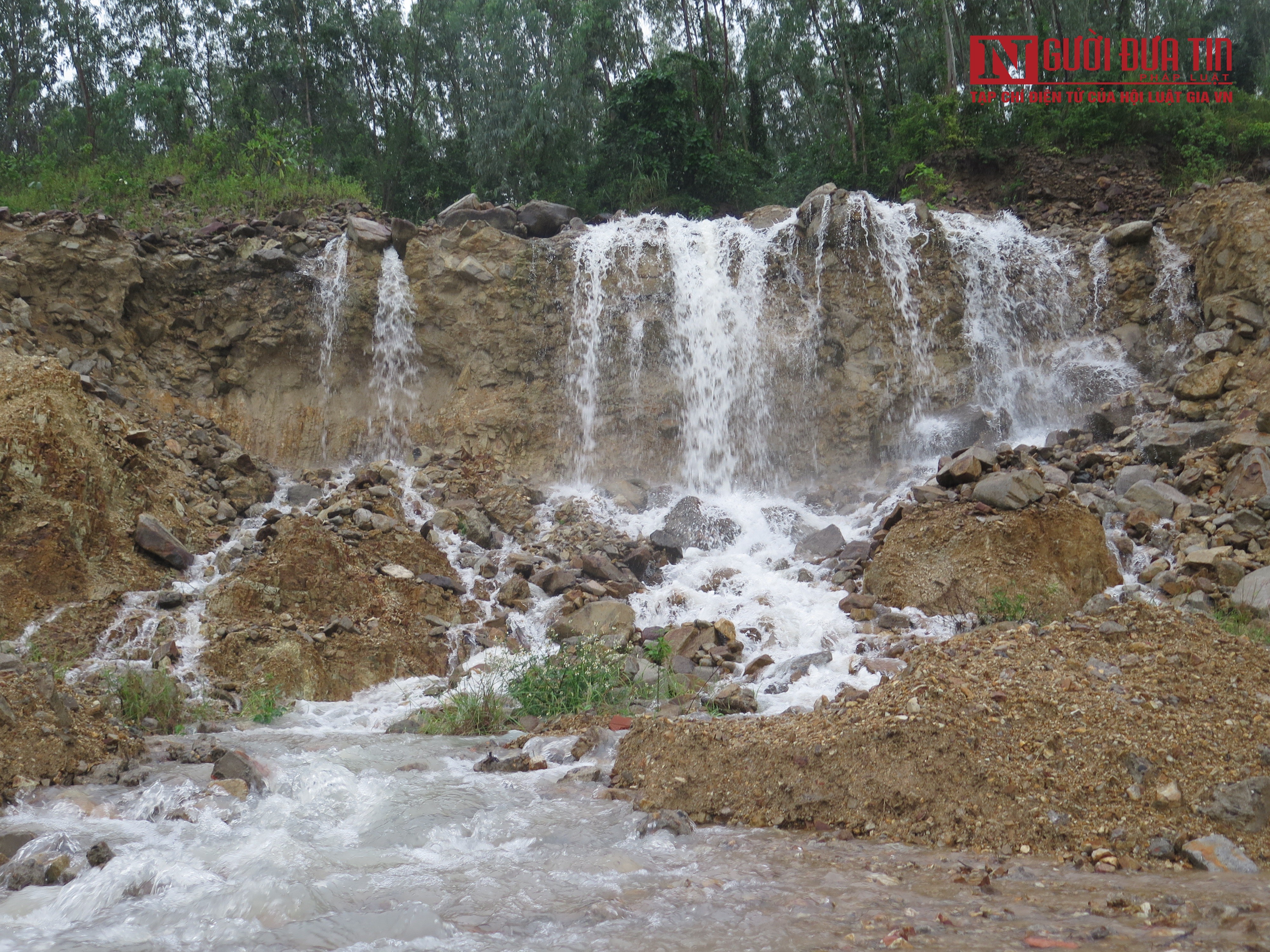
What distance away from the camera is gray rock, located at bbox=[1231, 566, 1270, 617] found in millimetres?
7195

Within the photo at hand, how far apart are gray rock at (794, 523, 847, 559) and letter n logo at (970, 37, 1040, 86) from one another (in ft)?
44.2

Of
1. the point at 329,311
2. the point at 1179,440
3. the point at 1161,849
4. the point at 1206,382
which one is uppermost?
the point at 329,311

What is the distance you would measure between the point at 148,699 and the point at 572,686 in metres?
3.24

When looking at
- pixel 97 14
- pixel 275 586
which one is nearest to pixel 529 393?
pixel 275 586

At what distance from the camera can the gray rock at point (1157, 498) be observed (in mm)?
9102

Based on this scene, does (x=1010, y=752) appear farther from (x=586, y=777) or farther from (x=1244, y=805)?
(x=586, y=777)

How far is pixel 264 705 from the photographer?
286 inches

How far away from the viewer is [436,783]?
515 cm

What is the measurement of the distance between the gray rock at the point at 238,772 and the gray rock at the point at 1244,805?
15.3 ft

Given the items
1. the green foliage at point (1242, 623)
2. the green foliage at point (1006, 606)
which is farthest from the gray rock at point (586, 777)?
the green foliage at point (1242, 623)

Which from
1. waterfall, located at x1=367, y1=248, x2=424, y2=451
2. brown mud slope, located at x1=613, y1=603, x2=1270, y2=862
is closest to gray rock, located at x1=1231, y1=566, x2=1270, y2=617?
brown mud slope, located at x1=613, y1=603, x2=1270, y2=862

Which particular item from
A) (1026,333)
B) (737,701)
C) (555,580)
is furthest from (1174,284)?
(737,701)

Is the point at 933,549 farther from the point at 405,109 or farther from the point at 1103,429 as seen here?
the point at 405,109

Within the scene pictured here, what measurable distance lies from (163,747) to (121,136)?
798 inches
